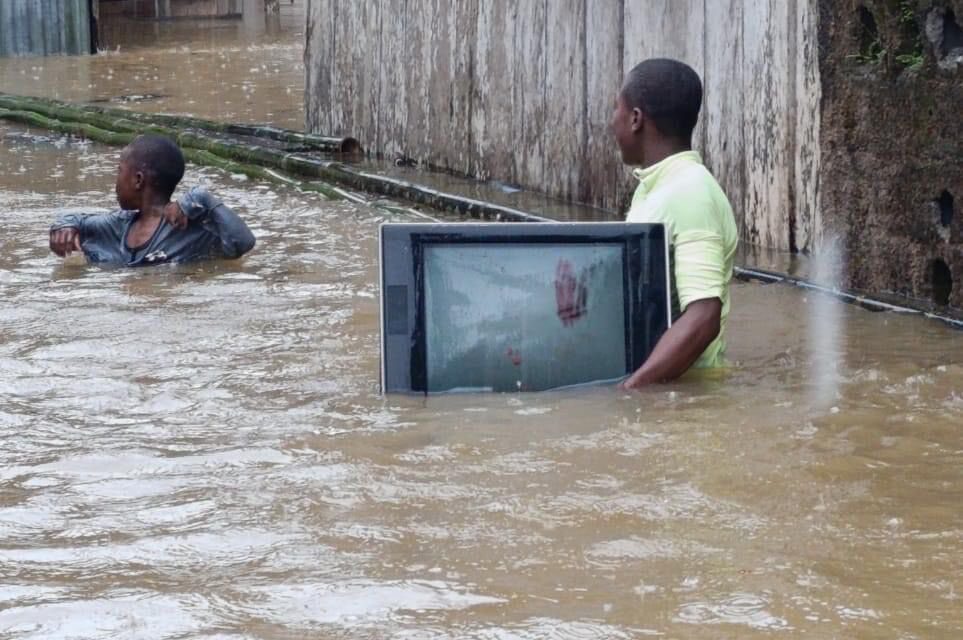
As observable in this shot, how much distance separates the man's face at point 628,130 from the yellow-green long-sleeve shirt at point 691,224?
9cm

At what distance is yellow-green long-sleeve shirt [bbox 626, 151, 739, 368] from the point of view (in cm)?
473

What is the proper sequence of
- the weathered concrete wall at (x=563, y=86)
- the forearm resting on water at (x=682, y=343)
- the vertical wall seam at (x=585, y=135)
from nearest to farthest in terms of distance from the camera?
the forearm resting on water at (x=682, y=343) → the weathered concrete wall at (x=563, y=86) → the vertical wall seam at (x=585, y=135)

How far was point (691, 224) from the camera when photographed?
4789 mm

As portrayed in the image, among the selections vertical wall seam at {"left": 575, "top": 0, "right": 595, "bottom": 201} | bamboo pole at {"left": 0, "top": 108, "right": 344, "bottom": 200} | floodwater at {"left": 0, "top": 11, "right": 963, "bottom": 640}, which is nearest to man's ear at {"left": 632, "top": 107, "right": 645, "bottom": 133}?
floodwater at {"left": 0, "top": 11, "right": 963, "bottom": 640}

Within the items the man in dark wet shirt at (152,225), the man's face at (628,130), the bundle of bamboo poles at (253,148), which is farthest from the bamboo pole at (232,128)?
the man's face at (628,130)

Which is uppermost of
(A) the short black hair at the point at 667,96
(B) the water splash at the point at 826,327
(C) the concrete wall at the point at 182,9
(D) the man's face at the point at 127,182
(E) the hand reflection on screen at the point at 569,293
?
(C) the concrete wall at the point at 182,9

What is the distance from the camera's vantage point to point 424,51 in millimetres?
10297

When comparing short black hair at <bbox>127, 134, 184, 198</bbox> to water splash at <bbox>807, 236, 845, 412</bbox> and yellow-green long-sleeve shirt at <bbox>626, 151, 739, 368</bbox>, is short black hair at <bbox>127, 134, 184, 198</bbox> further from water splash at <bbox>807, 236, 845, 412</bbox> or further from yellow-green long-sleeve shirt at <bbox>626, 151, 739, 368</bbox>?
yellow-green long-sleeve shirt at <bbox>626, 151, 739, 368</bbox>

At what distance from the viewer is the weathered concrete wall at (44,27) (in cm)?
2116

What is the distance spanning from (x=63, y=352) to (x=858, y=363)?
114 inches

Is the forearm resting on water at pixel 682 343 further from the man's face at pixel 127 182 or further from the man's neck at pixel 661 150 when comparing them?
the man's face at pixel 127 182

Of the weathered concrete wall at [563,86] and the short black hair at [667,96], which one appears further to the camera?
the weathered concrete wall at [563,86]

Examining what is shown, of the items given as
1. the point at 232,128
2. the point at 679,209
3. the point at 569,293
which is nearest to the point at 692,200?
the point at 679,209

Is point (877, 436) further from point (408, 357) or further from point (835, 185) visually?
point (835, 185)
